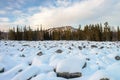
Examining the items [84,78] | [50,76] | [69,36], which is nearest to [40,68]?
[50,76]

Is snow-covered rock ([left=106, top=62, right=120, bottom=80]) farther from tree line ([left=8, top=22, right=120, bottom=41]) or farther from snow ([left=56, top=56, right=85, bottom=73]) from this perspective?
tree line ([left=8, top=22, right=120, bottom=41])

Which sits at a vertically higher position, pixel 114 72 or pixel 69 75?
pixel 114 72

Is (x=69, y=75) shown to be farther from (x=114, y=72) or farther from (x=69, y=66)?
(x=114, y=72)

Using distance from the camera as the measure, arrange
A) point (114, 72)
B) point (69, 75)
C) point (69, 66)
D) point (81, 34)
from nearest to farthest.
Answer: point (114, 72) → point (69, 75) → point (69, 66) → point (81, 34)

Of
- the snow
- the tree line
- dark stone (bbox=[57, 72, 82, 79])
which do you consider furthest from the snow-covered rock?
the tree line

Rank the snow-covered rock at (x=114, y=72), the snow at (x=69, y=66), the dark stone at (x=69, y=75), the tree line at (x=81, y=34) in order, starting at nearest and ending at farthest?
1. the snow-covered rock at (x=114, y=72)
2. the dark stone at (x=69, y=75)
3. the snow at (x=69, y=66)
4. the tree line at (x=81, y=34)

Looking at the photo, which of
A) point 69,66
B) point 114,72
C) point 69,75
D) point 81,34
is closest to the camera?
point 114,72

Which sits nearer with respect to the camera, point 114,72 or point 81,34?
point 114,72

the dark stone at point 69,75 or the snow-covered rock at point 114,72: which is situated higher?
the snow-covered rock at point 114,72

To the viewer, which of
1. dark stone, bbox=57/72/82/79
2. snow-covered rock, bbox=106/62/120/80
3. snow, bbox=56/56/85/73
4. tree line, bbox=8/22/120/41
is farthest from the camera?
tree line, bbox=8/22/120/41

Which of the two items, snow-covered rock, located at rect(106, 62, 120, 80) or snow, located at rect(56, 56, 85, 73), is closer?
snow-covered rock, located at rect(106, 62, 120, 80)

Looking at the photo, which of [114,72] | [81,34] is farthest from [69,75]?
[81,34]

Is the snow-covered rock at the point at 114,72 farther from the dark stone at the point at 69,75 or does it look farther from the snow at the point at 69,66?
the snow at the point at 69,66

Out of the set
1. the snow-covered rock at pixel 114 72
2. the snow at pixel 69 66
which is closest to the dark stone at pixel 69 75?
the snow at pixel 69 66
